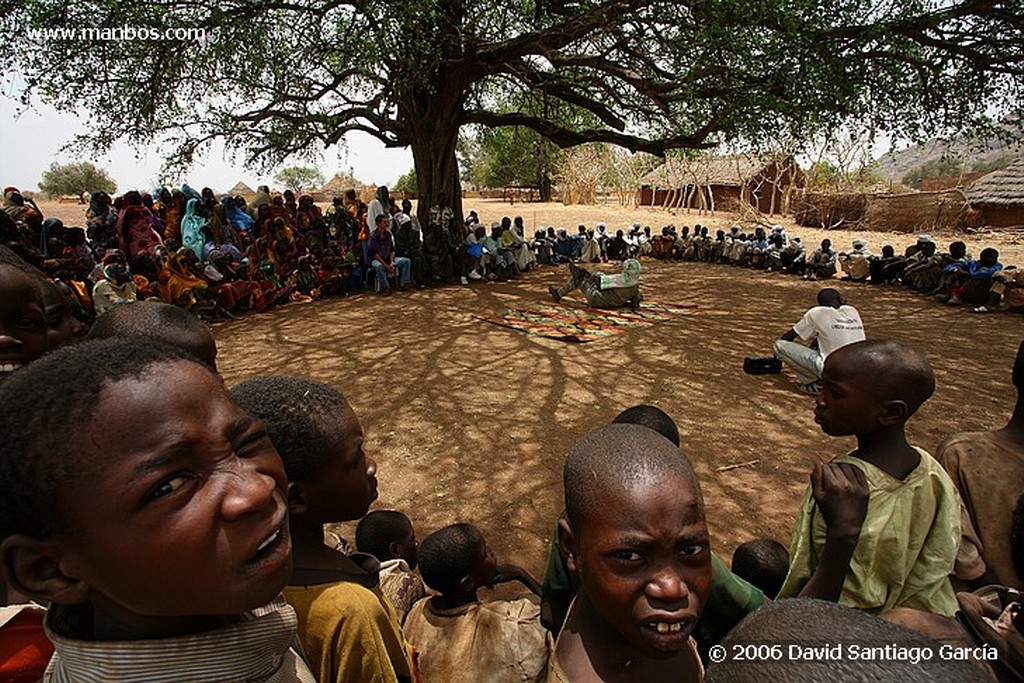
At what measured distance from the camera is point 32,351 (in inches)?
67.4

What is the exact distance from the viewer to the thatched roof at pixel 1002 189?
17.0 m

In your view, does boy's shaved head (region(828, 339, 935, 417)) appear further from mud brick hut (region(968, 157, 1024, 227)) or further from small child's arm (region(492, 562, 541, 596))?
mud brick hut (region(968, 157, 1024, 227))

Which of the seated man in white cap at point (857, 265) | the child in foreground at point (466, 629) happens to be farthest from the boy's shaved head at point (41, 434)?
the seated man in white cap at point (857, 265)

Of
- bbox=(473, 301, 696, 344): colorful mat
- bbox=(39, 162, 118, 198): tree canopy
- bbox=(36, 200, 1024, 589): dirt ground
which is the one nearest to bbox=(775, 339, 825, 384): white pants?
bbox=(36, 200, 1024, 589): dirt ground

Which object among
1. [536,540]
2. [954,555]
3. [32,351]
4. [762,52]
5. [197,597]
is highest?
[762,52]

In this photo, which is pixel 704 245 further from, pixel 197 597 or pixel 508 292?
pixel 197 597

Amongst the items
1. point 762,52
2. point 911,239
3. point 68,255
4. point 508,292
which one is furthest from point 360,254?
point 911,239

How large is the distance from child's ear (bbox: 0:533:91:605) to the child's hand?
5.41 ft

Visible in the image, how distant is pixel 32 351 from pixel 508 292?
8616 millimetres

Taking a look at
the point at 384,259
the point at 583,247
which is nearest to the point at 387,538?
the point at 384,259

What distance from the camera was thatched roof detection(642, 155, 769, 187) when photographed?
91.4 feet

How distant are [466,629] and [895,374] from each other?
61.6 inches

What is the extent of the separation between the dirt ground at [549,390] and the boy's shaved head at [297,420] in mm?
1710

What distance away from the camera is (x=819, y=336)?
15.4 feet
